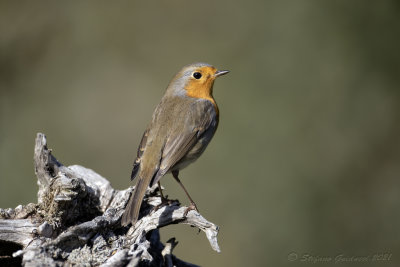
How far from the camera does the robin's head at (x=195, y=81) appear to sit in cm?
495

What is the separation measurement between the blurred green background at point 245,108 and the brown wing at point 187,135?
173 centimetres

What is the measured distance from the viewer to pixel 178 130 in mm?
4340


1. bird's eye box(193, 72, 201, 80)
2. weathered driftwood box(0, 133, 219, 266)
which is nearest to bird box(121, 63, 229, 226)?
bird's eye box(193, 72, 201, 80)

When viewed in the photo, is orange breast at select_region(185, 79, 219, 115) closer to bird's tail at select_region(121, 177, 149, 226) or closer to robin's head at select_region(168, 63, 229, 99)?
robin's head at select_region(168, 63, 229, 99)

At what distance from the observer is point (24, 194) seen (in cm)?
590

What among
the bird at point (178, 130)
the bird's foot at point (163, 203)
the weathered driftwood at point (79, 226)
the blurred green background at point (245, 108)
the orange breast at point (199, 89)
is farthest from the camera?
the blurred green background at point (245, 108)

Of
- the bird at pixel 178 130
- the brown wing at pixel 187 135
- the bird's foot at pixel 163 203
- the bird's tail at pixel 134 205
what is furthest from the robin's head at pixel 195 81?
the bird's tail at pixel 134 205

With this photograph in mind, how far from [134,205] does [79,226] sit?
1.88ft

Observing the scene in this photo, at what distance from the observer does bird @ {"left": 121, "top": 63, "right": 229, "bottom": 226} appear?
160 inches

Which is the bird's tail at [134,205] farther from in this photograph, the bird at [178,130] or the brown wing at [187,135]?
the brown wing at [187,135]

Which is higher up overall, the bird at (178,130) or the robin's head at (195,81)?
the robin's head at (195,81)

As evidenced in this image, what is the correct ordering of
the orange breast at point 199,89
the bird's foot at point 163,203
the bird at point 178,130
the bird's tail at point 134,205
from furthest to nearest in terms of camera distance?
the orange breast at point 199,89, the bird at point 178,130, the bird's foot at point 163,203, the bird's tail at point 134,205

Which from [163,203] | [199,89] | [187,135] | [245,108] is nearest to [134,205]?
Answer: [163,203]

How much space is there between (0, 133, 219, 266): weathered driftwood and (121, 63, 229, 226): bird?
198 mm
